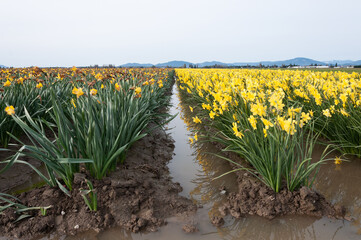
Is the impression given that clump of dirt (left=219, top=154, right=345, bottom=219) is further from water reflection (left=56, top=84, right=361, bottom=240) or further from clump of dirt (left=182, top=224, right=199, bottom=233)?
clump of dirt (left=182, top=224, right=199, bottom=233)

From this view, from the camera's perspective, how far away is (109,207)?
6.86ft

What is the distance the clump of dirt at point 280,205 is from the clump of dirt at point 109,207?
0.41 m

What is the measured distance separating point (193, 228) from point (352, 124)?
238cm

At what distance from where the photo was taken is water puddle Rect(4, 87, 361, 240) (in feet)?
6.15

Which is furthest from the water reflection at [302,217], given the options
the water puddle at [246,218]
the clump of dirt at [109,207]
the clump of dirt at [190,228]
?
the clump of dirt at [109,207]

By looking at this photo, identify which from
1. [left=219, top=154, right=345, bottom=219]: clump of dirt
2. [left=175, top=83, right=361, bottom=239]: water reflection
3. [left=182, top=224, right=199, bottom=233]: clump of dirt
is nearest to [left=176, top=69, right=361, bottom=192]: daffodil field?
[left=219, top=154, right=345, bottom=219]: clump of dirt

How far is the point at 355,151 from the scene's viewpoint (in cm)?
318

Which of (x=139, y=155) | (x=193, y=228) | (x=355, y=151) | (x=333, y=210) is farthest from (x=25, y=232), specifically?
(x=355, y=151)

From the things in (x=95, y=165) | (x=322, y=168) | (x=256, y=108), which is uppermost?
(x=256, y=108)

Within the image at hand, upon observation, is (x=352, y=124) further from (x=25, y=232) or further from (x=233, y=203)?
(x=25, y=232)

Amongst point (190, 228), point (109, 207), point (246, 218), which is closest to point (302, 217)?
point (246, 218)

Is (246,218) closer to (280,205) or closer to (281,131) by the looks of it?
(280,205)

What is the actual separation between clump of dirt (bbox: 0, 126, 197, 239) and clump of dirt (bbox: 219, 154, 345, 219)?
407 mm

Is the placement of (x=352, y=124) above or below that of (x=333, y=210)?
above
